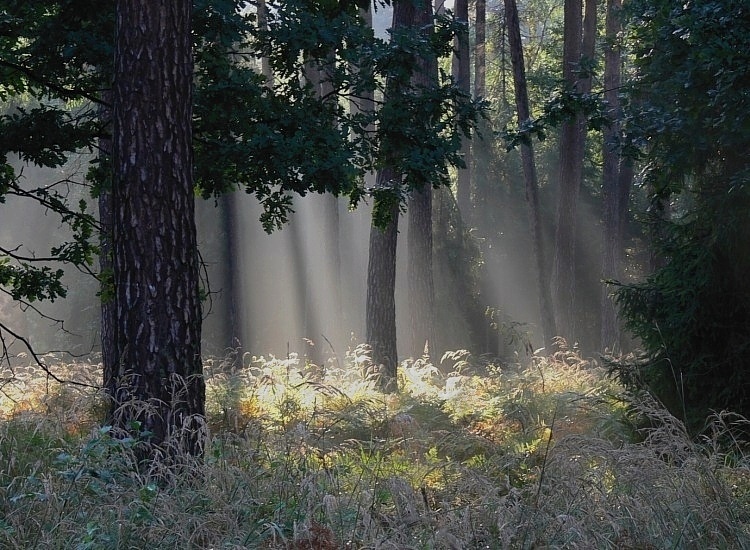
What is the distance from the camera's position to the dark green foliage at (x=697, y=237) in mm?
8672

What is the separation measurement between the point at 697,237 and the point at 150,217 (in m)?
5.91

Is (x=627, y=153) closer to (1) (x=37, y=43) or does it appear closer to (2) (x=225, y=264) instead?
(1) (x=37, y=43)

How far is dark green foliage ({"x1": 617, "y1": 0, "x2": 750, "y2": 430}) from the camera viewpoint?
8672 mm

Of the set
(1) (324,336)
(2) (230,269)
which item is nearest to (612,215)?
(2) (230,269)

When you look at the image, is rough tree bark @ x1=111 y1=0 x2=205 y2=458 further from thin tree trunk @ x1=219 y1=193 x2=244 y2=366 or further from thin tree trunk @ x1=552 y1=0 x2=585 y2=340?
thin tree trunk @ x1=219 y1=193 x2=244 y2=366

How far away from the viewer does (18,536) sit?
4.02 m

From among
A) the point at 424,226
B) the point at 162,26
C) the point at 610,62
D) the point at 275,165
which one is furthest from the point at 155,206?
the point at 610,62

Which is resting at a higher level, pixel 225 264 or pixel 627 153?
pixel 225 264

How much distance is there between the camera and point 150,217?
6.38 meters

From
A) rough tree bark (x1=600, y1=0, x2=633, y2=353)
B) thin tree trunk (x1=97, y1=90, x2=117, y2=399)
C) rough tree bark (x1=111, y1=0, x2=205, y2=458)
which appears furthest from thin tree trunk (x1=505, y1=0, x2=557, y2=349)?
rough tree bark (x1=111, y1=0, x2=205, y2=458)

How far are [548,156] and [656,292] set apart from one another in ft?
82.5

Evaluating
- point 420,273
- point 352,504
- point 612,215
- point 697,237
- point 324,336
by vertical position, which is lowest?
point 352,504

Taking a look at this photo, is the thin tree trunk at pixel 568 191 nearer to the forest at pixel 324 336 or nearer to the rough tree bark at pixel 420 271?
the rough tree bark at pixel 420 271

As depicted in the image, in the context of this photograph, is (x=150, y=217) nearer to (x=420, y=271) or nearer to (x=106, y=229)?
(x=106, y=229)
